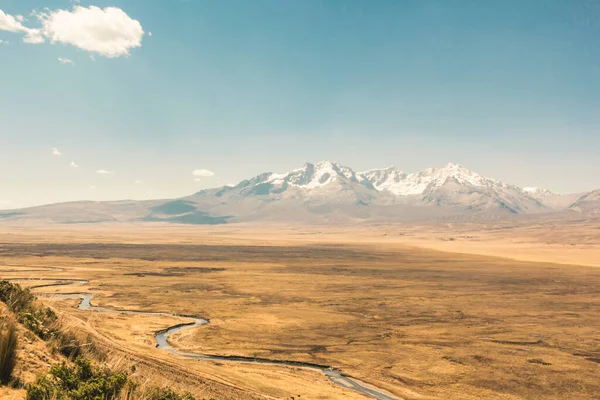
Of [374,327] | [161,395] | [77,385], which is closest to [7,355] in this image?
[77,385]

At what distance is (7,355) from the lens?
10.1 metres

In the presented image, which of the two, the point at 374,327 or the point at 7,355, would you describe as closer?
the point at 7,355

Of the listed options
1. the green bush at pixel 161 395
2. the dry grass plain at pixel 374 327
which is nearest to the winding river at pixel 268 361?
the dry grass plain at pixel 374 327

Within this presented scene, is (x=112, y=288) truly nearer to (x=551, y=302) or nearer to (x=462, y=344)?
(x=462, y=344)

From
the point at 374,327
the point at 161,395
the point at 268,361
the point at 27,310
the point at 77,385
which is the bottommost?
the point at 268,361

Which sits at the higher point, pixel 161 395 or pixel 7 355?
pixel 7 355

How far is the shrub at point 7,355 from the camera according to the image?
392 inches

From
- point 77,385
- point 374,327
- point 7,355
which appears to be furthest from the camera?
point 374,327

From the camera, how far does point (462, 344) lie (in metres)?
34.8

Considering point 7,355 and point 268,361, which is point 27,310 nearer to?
point 7,355

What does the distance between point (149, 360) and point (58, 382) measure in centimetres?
1581

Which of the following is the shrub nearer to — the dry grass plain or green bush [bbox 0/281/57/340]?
green bush [bbox 0/281/57/340]

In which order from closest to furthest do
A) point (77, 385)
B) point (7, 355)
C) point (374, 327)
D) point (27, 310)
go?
point (7, 355) → point (77, 385) → point (27, 310) → point (374, 327)

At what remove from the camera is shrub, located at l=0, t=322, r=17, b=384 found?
9.96m
